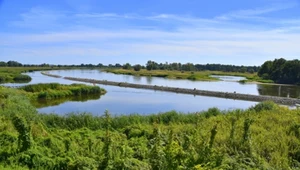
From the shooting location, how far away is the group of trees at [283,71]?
7288 cm

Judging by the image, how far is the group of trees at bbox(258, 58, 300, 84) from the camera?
7288cm

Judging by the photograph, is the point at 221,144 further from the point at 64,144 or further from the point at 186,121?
the point at 186,121

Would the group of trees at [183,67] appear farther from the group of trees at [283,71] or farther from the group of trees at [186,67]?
the group of trees at [283,71]

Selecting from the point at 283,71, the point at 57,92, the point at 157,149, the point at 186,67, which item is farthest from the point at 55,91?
the point at 186,67

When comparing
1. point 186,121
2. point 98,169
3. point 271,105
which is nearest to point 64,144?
point 98,169

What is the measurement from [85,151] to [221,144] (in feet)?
14.1

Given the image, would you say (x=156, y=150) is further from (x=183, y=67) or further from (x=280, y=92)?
(x=183, y=67)

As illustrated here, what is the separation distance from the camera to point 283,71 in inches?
3014

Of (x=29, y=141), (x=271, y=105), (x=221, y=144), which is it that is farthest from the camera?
(x=271, y=105)

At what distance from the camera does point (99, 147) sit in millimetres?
8289

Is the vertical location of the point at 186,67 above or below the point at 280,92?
above

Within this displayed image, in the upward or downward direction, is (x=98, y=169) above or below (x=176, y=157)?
below

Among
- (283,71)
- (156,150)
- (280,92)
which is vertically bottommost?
(280,92)

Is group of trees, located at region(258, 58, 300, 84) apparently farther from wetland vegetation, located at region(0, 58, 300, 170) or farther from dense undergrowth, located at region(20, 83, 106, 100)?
wetland vegetation, located at region(0, 58, 300, 170)
